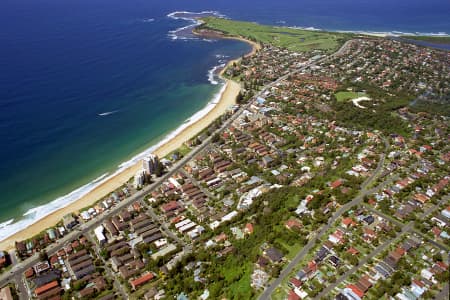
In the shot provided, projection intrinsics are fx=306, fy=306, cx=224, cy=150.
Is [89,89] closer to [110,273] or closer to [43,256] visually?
[43,256]

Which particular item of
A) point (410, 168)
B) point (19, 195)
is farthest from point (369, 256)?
point (19, 195)

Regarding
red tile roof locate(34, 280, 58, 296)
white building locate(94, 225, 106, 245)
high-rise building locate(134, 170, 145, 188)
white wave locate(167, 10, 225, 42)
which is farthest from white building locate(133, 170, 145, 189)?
white wave locate(167, 10, 225, 42)

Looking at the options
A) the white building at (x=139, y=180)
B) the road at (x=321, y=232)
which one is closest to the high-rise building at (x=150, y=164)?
the white building at (x=139, y=180)

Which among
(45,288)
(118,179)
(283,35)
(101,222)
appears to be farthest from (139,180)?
(283,35)

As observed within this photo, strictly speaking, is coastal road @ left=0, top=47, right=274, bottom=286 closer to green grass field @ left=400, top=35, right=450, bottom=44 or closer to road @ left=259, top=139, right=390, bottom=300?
road @ left=259, top=139, right=390, bottom=300

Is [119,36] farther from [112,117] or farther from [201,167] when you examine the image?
[201,167]

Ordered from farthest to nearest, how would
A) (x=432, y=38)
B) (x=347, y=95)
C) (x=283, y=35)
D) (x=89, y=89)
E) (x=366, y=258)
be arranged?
(x=283, y=35), (x=432, y=38), (x=89, y=89), (x=347, y=95), (x=366, y=258)
